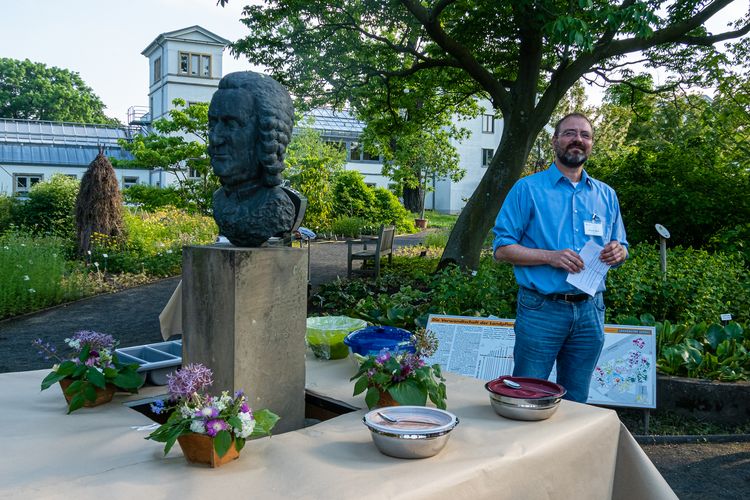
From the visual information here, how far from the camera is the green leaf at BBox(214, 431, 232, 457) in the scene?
1.62 metres

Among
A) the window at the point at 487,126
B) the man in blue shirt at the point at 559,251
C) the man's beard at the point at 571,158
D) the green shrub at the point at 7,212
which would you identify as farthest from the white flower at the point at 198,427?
the window at the point at 487,126

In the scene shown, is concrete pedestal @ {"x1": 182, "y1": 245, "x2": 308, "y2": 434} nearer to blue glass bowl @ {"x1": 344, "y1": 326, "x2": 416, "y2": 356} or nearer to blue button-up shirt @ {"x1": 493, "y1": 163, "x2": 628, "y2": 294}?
blue glass bowl @ {"x1": 344, "y1": 326, "x2": 416, "y2": 356}

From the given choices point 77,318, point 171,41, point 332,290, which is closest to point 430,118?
point 332,290

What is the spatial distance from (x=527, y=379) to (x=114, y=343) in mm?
1599

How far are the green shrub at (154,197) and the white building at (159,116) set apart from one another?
510 inches

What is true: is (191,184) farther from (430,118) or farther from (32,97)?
(32,97)

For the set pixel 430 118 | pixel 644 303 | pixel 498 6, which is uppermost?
pixel 498 6

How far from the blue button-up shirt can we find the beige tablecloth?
868 millimetres

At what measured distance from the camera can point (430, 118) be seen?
42.8 feet

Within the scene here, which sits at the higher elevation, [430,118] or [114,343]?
[430,118]

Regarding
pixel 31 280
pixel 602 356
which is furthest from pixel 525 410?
pixel 31 280

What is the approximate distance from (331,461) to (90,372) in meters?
1.01

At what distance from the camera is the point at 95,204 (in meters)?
12.4

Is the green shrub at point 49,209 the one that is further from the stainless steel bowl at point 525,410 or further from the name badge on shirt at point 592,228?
the stainless steel bowl at point 525,410
